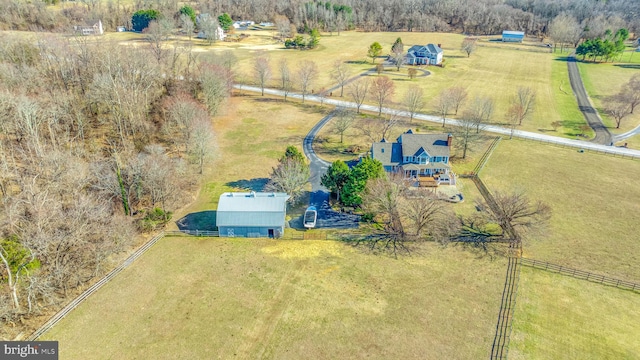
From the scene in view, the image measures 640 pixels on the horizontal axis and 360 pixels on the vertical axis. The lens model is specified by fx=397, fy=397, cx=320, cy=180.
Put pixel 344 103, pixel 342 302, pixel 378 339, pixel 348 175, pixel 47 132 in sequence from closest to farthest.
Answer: pixel 378 339, pixel 342 302, pixel 348 175, pixel 47 132, pixel 344 103

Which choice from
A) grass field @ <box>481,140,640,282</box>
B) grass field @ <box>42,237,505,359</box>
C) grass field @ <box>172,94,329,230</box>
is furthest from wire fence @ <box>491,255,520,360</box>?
grass field @ <box>172,94,329,230</box>

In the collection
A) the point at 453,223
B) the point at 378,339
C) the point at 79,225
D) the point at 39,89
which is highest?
the point at 39,89

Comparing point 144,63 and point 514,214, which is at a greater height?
point 144,63

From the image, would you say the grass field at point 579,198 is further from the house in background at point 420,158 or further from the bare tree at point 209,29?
the bare tree at point 209,29

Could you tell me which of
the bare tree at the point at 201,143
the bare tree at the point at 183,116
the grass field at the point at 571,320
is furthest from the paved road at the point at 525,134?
the grass field at the point at 571,320

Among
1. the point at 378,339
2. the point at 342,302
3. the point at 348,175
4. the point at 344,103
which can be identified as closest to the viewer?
the point at 378,339

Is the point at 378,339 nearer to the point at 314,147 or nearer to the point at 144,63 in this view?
the point at 314,147

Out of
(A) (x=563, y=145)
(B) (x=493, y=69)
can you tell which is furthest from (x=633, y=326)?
(B) (x=493, y=69)
